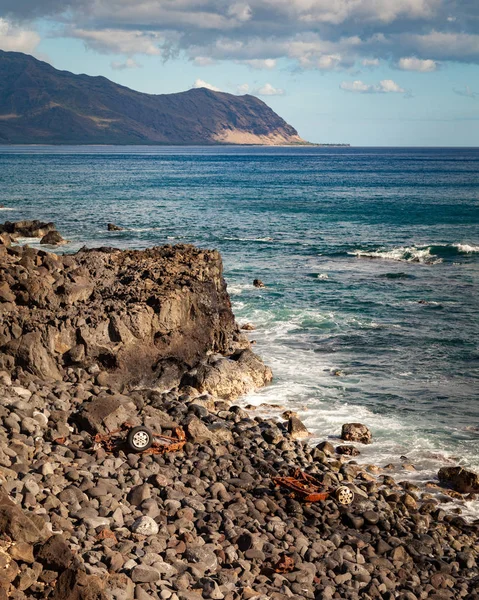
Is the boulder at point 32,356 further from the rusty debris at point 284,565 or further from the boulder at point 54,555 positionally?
the rusty debris at point 284,565

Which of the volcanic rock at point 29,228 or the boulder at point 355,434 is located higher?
the volcanic rock at point 29,228

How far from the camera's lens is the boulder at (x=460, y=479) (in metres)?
18.2

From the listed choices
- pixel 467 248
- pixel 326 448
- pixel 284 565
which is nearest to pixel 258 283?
pixel 467 248

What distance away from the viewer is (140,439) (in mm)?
17703

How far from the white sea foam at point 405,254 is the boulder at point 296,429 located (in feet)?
97.1

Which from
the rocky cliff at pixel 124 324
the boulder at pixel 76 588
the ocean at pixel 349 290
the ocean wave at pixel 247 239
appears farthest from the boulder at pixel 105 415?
the ocean wave at pixel 247 239

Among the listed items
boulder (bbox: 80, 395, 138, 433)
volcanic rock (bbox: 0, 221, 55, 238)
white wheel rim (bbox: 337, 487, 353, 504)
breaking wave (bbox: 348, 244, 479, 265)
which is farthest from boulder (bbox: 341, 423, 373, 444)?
volcanic rock (bbox: 0, 221, 55, 238)

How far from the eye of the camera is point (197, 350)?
1037 inches

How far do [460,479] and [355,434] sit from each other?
3.49 metres

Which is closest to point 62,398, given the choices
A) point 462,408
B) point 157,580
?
point 157,580

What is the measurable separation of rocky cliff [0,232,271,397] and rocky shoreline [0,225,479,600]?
67 millimetres

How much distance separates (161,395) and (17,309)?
622cm

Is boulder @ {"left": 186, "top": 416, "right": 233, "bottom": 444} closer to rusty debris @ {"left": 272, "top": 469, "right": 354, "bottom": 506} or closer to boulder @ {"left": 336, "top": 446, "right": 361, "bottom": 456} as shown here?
rusty debris @ {"left": 272, "top": 469, "right": 354, "bottom": 506}

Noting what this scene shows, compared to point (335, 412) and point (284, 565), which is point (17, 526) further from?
point (335, 412)
